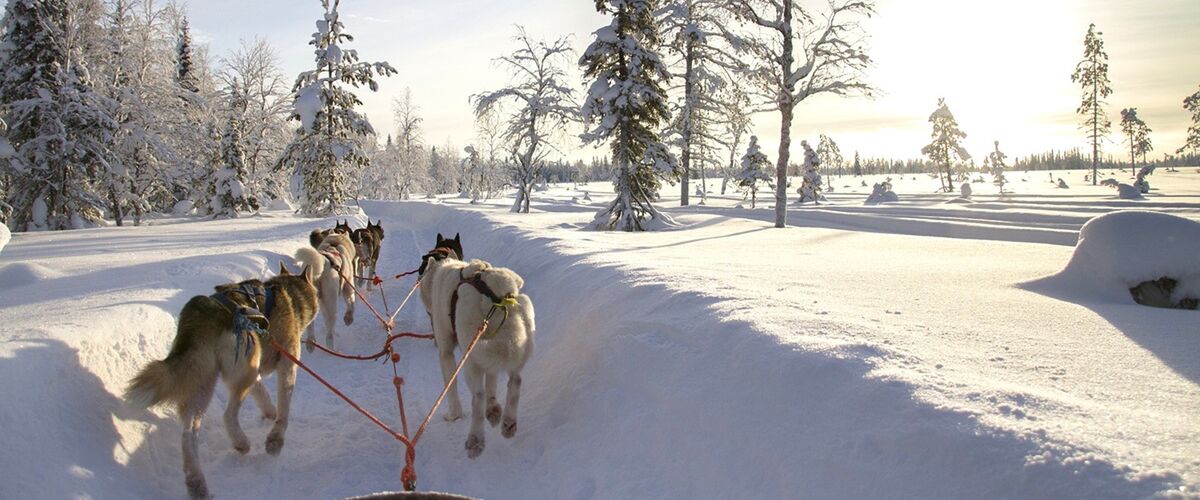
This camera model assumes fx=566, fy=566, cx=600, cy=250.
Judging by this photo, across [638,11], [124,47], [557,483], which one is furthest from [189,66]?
[557,483]

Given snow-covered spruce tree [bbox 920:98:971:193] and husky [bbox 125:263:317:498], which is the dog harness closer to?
husky [bbox 125:263:317:498]

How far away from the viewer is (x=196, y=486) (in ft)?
11.8

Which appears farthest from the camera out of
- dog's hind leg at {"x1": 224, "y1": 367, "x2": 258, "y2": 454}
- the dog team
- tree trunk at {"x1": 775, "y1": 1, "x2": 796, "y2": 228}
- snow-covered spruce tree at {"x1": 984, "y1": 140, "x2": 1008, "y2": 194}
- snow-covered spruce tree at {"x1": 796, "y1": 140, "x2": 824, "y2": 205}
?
snow-covered spruce tree at {"x1": 984, "y1": 140, "x2": 1008, "y2": 194}

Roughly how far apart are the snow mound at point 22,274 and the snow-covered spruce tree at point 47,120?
53.5ft

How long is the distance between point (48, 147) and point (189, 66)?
23.6 metres

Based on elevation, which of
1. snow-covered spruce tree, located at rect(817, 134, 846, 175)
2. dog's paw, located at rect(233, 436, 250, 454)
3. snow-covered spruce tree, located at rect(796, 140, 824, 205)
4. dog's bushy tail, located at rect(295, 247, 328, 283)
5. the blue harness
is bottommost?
dog's paw, located at rect(233, 436, 250, 454)

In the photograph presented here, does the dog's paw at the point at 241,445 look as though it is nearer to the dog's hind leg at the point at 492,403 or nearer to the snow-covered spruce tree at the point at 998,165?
the dog's hind leg at the point at 492,403

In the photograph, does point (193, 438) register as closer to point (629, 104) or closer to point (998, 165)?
point (629, 104)

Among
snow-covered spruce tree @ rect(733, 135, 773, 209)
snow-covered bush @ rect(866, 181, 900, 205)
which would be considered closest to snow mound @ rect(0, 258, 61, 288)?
snow-covered spruce tree @ rect(733, 135, 773, 209)

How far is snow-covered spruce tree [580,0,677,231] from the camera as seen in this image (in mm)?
18250

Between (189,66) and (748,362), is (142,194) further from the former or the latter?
(748,362)

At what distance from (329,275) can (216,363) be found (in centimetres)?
367

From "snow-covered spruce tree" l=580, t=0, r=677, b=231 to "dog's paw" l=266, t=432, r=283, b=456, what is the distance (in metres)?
15.5

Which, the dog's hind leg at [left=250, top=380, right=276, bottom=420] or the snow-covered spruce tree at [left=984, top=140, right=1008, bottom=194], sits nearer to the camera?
the dog's hind leg at [left=250, top=380, right=276, bottom=420]
